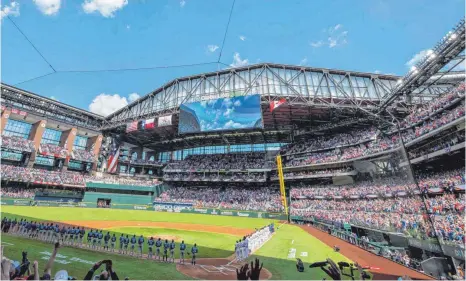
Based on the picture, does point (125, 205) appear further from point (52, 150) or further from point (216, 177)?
point (216, 177)

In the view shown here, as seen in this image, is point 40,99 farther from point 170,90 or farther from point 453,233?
point 453,233

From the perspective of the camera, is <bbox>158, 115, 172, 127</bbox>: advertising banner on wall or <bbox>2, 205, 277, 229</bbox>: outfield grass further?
<bbox>158, 115, 172, 127</bbox>: advertising banner on wall

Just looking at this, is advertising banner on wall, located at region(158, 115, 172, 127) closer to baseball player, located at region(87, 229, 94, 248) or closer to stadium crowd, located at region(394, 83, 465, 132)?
baseball player, located at region(87, 229, 94, 248)

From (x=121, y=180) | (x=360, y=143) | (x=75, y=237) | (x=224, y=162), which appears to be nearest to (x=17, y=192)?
(x=121, y=180)

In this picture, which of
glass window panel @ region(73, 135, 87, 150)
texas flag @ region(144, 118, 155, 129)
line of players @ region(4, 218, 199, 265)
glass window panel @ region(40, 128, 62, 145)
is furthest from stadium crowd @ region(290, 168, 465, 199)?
glass window panel @ region(40, 128, 62, 145)

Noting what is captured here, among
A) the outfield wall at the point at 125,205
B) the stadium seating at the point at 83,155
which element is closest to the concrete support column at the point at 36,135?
the stadium seating at the point at 83,155

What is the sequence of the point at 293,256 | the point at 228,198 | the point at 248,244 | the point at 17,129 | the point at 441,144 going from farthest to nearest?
the point at 228,198
the point at 17,129
the point at 441,144
the point at 293,256
the point at 248,244
